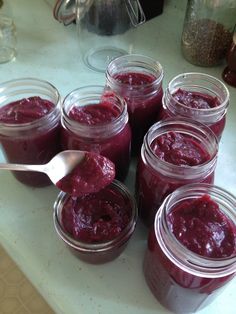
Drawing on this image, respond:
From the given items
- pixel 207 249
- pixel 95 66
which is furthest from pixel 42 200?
pixel 95 66

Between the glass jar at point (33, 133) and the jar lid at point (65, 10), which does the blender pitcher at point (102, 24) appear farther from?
the glass jar at point (33, 133)

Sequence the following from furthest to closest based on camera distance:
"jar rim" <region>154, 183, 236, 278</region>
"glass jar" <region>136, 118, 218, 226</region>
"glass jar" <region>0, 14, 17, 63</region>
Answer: "glass jar" <region>0, 14, 17, 63</region> → "glass jar" <region>136, 118, 218, 226</region> → "jar rim" <region>154, 183, 236, 278</region>

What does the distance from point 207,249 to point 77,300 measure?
0.24 meters

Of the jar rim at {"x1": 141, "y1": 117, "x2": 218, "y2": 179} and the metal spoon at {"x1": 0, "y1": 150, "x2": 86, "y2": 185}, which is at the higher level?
the jar rim at {"x1": 141, "y1": 117, "x2": 218, "y2": 179}

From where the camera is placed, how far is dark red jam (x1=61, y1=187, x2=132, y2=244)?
59 centimetres

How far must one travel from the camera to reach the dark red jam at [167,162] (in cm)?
59

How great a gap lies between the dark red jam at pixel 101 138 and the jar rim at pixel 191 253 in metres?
0.16

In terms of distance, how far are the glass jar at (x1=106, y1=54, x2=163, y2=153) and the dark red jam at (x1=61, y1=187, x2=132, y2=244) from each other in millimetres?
166

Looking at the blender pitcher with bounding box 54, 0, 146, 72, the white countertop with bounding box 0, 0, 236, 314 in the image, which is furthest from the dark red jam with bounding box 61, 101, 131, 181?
the blender pitcher with bounding box 54, 0, 146, 72

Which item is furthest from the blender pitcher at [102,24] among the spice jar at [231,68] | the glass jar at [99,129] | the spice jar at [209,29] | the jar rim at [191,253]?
the jar rim at [191,253]

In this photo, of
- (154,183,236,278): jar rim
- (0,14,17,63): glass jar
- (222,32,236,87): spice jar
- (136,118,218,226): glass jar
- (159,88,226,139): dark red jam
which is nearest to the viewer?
(154,183,236,278): jar rim

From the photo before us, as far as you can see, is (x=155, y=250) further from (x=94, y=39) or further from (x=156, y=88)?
(x=94, y=39)

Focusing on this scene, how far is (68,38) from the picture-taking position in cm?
114

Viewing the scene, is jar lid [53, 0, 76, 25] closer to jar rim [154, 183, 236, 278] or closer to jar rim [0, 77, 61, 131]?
jar rim [0, 77, 61, 131]
